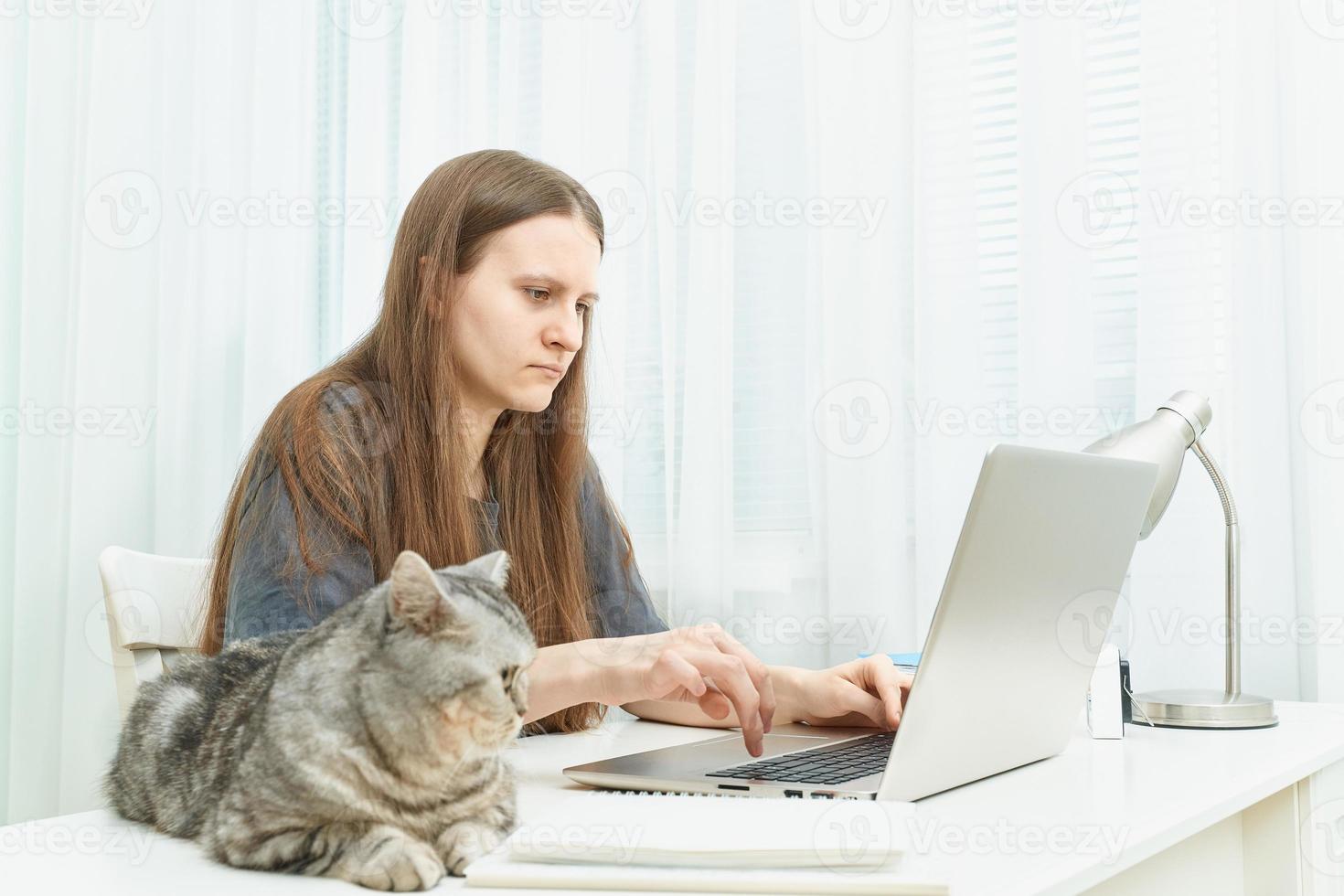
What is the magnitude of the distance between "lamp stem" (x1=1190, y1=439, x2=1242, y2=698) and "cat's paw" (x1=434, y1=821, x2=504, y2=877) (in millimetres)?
957

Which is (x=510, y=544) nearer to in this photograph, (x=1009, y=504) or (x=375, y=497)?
(x=375, y=497)

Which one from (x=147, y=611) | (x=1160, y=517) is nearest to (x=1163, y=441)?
(x=1160, y=517)

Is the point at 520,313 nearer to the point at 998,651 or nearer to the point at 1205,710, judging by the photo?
the point at 998,651

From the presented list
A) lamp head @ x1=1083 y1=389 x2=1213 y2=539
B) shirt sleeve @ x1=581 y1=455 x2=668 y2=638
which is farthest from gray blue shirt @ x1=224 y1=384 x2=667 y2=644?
lamp head @ x1=1083 y1=389 x2=1213 y2=539

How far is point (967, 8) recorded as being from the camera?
1731 millimetres

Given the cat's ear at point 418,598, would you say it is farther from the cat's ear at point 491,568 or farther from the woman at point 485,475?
the woman at point 485,475

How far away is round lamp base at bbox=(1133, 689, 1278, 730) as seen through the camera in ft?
3.84

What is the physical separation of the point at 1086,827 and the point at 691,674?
297 mm

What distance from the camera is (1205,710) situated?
1181mm

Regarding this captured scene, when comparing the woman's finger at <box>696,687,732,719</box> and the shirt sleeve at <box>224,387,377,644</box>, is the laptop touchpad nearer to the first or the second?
the woman's finger at <box>696,687,732,719</box>

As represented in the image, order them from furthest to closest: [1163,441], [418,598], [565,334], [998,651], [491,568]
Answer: [565,334] < [1163,441] < [998,651] < [491,568] < [418,598]

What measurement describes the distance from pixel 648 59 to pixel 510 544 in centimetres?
105

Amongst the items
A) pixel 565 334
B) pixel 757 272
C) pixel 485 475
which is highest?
pixel 757 272

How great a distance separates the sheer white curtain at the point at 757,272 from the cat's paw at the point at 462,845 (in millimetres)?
689
